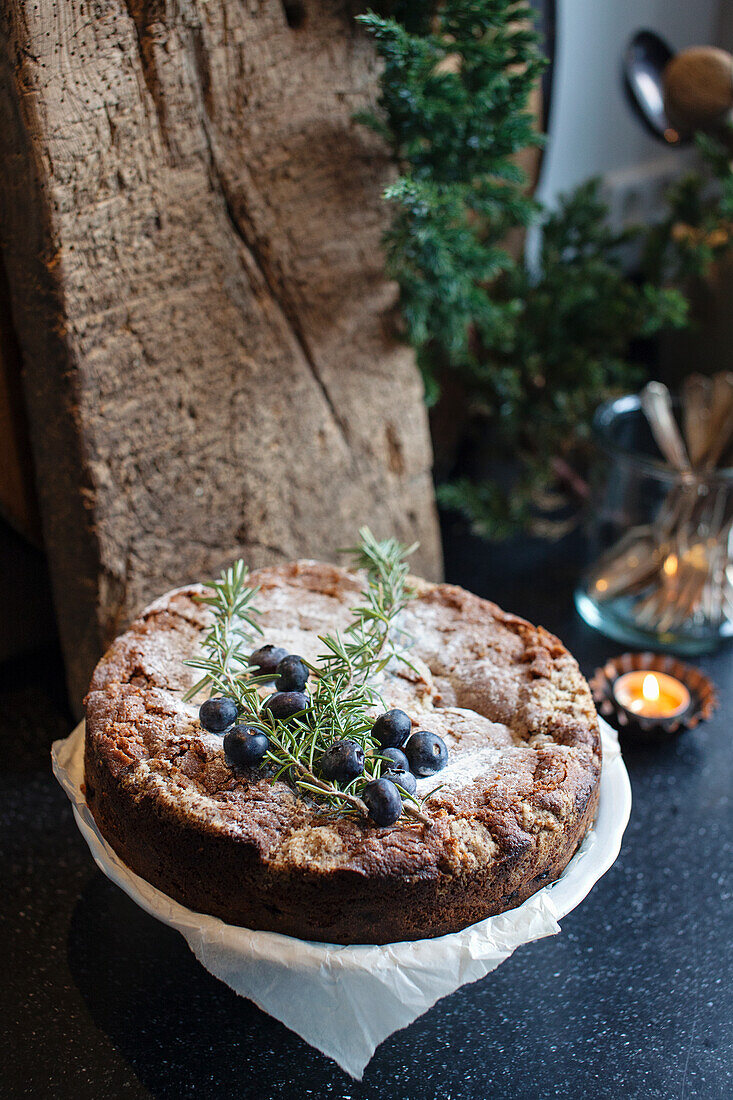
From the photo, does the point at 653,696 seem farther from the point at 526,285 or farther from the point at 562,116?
the point at 562,116

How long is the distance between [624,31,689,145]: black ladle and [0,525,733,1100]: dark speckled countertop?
1.01 metres

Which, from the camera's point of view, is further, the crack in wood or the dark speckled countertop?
the crack in wood

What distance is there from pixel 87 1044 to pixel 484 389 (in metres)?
1.07

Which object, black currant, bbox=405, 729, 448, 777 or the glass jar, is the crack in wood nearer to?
the glass jar

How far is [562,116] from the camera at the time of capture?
1.88m

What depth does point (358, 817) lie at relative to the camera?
71 cm

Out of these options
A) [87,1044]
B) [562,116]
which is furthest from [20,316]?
[562,116]

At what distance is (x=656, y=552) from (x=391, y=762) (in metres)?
0.75

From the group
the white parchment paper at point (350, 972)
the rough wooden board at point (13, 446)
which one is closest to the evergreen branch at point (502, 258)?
the rough wooden board at point (13, 446)

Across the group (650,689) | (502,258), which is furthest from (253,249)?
(650,689)

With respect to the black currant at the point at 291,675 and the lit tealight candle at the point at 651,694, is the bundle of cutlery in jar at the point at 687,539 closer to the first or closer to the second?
the lit tealight candle at the point at 651,694

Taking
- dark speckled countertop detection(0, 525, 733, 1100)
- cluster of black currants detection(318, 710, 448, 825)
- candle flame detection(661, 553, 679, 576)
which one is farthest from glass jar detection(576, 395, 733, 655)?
cluster of black currants detection(318, 710, 448, 825)

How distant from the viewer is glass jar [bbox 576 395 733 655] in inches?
49.9

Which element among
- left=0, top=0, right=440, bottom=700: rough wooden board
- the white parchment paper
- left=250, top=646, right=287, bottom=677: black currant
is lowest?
the white parchment paper
